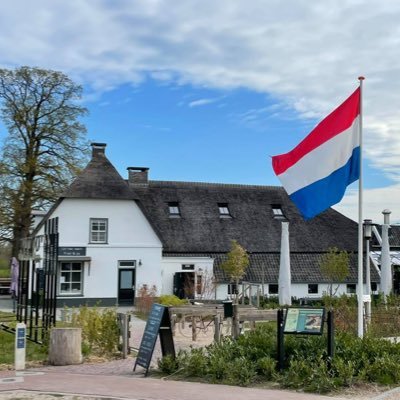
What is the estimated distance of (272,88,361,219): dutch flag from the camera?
11.2 meters

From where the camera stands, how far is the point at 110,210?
3509 cm

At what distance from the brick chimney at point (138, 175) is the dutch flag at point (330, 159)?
3000 centimetres

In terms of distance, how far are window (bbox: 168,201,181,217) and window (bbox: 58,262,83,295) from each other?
763 centimetres

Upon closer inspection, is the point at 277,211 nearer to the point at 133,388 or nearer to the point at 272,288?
the point at 272,288

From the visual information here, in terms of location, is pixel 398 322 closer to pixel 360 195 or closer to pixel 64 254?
pixel 360 195

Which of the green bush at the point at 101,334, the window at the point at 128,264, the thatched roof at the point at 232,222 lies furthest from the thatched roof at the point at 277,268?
the green bush at the point at 101,334

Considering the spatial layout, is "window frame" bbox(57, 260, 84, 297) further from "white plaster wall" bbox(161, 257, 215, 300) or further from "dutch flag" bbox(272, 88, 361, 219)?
"dutch flag" bbox(272, 88, 361, 219)

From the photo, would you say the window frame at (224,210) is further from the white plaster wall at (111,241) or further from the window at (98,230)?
the window at (98,230)

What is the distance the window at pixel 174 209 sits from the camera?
1556 inches

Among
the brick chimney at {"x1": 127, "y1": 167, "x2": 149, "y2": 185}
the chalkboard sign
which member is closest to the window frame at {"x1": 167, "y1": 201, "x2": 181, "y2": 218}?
the brick chimney at {"x1": 127, "y1": 167, "x2": 149, "y2": 185}

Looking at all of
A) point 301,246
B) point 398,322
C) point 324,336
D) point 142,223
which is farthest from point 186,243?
point 324,336

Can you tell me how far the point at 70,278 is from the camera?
3403cm

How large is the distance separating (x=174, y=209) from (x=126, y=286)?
701 cm

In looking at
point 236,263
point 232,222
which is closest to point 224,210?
point 232,222
